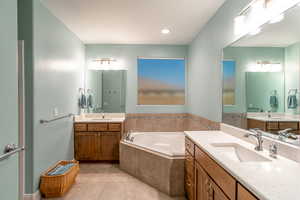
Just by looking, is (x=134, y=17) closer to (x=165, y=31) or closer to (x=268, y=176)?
(x=165, y=31)

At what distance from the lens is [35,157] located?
240 cm

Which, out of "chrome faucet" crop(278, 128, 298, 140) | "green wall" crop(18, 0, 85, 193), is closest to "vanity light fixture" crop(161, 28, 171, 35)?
"green wall" crop(18, 0, 85, 193)

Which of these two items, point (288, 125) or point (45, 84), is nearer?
point (288, 125)

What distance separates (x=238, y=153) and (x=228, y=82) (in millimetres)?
961

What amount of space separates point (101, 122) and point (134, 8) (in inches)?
88.5

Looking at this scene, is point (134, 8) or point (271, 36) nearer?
point (271, 36)

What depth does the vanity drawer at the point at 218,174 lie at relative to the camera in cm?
119

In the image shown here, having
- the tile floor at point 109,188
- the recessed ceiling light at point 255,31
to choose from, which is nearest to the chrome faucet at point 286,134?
the recessed ceiling light at point 255,31

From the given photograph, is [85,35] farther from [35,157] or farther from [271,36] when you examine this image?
[271,36]

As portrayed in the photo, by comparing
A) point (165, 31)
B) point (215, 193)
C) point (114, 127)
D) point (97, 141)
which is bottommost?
point (97, 141)

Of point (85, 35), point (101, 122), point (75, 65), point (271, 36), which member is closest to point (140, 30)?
point (85, 35)

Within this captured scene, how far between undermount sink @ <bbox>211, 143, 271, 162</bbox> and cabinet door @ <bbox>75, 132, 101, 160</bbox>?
2607 mm

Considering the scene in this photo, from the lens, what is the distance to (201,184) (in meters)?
1.82

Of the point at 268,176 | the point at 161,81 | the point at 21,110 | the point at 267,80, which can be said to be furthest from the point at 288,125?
the point at 161,81
